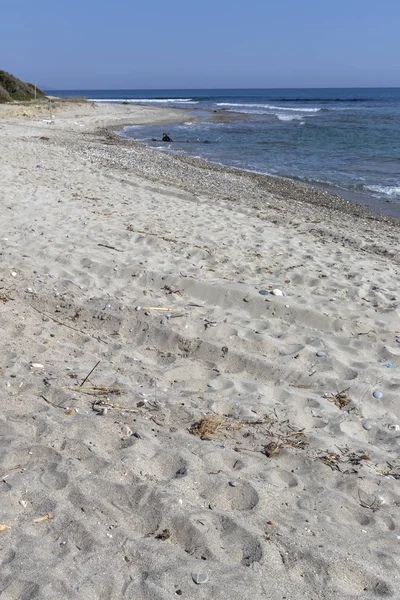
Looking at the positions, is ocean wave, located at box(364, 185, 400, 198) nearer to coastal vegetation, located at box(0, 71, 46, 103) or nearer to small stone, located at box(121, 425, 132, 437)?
small stone, located at box(121, 425, 132, 437)

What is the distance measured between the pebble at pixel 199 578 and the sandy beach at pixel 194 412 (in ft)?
0.05

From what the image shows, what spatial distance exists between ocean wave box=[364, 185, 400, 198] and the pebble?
445 inches

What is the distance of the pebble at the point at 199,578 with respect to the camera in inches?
87.0

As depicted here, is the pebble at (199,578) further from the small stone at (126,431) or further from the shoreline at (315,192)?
the shoreline at (315,192)

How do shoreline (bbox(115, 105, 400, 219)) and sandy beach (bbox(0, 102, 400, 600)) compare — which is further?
shoreline (bbox(115, 105, 400, 219))

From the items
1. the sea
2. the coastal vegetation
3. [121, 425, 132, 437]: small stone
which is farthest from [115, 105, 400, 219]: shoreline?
the coastal vegetation

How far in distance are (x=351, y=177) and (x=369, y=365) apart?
1113 cm

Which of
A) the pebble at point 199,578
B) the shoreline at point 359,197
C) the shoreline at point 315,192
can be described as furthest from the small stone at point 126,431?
the shoreline at point 359,197

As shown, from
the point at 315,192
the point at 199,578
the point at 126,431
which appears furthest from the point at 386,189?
the point at 199,578

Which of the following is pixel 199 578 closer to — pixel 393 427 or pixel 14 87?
pixel 393 427

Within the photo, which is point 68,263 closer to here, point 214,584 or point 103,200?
point 103,200

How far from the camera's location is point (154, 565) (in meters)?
2.27

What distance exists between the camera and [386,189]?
13.0 meters

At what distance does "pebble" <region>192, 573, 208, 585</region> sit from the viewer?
2.21 m
